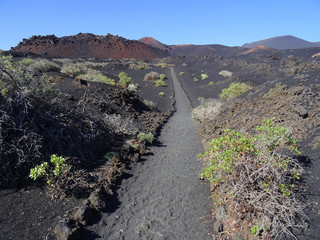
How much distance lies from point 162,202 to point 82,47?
72539mm

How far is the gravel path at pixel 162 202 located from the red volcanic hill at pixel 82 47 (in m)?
64.6

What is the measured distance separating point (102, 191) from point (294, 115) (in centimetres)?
554

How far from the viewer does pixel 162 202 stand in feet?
15.0

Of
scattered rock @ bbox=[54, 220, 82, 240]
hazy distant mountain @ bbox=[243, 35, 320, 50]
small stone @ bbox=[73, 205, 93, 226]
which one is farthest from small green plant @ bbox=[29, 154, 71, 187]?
hazy distant mountain @ bbox=[243, 35, 320, 50]

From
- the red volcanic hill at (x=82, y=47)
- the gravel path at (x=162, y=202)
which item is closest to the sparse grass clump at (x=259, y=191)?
the gravel path at (x=162, y=202)

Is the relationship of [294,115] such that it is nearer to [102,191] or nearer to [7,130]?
[102,191]

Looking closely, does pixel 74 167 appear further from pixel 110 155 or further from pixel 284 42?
pixel 284 42

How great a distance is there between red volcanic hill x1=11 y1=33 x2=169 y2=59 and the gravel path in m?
64.6

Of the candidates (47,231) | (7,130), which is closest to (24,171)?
(7,130)

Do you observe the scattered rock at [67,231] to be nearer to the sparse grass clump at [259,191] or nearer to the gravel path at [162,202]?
Result: the gravel path at [162,202]

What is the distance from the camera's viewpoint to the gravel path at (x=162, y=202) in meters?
3.74

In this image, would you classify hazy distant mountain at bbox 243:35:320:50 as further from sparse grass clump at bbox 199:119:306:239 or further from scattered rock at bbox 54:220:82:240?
scattered rock at bbox 54:220:82:240

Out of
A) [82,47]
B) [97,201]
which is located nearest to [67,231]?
[97,201]

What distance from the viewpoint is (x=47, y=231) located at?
11.6 feet
